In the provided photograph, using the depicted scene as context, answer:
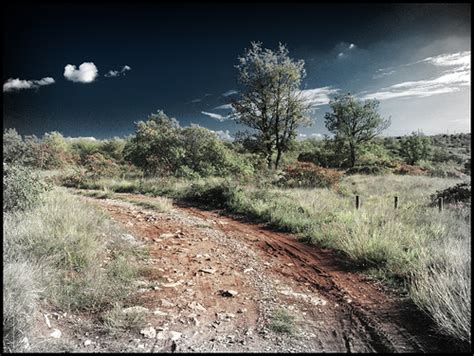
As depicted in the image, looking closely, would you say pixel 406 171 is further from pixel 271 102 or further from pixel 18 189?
pixel 18 189

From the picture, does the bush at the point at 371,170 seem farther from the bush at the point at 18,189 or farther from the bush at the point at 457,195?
the bush at the point at 18,189

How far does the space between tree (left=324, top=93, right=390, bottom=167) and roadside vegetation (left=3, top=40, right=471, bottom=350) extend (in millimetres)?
5883

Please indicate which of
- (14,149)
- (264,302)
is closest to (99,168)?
(14,149)

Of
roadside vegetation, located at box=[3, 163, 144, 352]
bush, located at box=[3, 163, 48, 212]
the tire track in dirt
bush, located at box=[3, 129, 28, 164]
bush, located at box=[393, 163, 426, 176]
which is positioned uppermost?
bush, located at box=[3, 129, 28, 164]

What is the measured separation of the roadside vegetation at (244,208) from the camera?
357 centimetres

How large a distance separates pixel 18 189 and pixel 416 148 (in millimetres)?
35688

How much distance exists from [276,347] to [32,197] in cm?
597

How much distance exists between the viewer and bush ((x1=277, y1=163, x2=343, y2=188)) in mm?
14914

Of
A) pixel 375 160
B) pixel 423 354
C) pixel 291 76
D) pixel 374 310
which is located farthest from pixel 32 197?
pixel 375 160

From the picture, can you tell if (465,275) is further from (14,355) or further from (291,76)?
(291,76)

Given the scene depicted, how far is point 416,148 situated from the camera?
32.5 m

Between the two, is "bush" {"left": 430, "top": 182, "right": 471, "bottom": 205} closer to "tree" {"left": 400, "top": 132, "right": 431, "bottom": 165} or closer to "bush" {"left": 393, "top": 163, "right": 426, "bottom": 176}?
"bush" {"left": 393, "top": 163, "right": 426, "bottom": 176}

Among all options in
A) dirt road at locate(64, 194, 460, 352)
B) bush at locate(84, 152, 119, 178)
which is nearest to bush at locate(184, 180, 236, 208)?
dirt road at locate(64, 194, 460, 352)

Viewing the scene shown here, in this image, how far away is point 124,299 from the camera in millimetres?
3795
